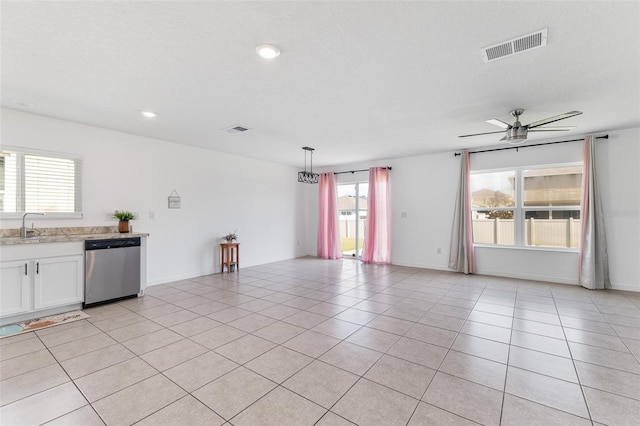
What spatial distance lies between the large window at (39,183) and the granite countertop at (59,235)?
228mm

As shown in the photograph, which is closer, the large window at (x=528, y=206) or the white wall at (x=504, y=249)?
the white wall at (x=504, y=249)

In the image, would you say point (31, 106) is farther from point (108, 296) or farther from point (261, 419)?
point (261, 419)

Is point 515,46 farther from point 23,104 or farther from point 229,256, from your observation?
point 229,256

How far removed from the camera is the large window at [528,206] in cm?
527

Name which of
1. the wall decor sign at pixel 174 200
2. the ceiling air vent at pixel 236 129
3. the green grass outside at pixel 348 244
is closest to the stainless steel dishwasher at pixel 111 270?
the wall decor sign at pixel 174 200

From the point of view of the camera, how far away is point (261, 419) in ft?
5.91

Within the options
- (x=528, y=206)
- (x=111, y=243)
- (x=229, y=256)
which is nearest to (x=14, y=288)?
(x=111, y=243)

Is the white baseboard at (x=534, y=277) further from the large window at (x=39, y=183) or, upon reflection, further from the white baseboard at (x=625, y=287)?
the large window at (x=39, y=183)

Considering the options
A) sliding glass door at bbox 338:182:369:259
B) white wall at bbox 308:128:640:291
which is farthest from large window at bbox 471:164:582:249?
sliding glass door at bbox 338:182:369:259

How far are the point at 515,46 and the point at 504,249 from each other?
14.9 feet

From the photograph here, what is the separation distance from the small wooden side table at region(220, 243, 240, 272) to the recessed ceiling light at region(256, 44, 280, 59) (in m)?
4.35

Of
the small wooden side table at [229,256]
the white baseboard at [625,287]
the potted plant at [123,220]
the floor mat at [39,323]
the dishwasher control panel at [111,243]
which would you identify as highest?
the potted plant at [123,220]

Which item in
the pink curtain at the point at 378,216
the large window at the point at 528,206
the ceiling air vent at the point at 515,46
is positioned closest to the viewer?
the ceiling air vent at the point at 515,46

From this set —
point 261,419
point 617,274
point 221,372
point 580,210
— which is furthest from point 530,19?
point 617,274
